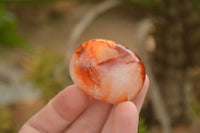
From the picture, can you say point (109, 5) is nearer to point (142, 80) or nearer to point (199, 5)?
→ point (199, 5)

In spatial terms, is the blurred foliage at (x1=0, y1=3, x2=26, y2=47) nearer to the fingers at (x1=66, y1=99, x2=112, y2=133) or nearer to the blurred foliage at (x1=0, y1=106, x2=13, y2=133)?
the blurred foliage at (x1=0, y1=106, x2=13, y2=133)

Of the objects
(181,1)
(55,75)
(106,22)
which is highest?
(181,1)

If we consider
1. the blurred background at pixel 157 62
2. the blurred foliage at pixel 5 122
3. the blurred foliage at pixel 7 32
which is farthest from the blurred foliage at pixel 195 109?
the blurred foliage at pixel 7 32

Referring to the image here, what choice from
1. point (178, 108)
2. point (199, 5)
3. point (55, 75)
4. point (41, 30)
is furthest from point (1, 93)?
point (199, 5)

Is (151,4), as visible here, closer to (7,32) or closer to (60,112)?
(60,112)

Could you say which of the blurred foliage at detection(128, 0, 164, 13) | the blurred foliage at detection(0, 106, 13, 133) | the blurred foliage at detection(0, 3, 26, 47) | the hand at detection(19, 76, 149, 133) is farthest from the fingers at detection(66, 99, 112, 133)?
the blurred foliage at detection(0, 3, 26, 47)

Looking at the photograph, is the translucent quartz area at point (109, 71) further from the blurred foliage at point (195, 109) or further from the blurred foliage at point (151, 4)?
the blurred foliage at point (195, 109)
